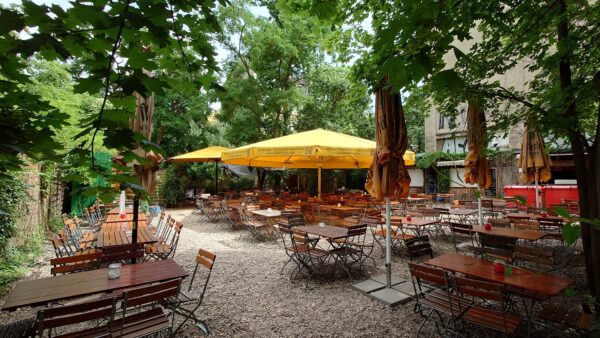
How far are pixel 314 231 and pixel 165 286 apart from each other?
357cm

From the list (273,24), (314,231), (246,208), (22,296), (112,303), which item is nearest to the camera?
(112,303)

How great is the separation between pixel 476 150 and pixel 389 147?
3.07m

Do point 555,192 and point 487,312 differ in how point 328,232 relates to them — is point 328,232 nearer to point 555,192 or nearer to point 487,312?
point 487,312

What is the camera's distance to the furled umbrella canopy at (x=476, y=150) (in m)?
6.14

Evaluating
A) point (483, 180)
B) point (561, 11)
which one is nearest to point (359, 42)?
point (561, 11)

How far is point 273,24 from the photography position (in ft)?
56.5

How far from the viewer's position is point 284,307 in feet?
15.0

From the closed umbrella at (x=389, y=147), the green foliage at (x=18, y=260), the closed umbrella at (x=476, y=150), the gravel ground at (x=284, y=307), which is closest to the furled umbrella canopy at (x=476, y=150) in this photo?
the closed umbrella at (x=476, y=150)

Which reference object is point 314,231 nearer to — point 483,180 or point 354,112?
point 483,180

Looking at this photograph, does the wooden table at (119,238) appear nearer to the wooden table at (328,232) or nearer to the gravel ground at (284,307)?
the gravel ground at (284,307)

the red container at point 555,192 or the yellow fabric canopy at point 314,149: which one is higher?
the yellow fabric canopy at point 314,149

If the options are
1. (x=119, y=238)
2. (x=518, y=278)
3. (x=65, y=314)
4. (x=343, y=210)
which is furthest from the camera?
(x=343, y=210)

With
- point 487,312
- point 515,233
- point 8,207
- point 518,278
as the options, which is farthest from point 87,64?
point 515,233

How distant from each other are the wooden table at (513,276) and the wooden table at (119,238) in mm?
4896
